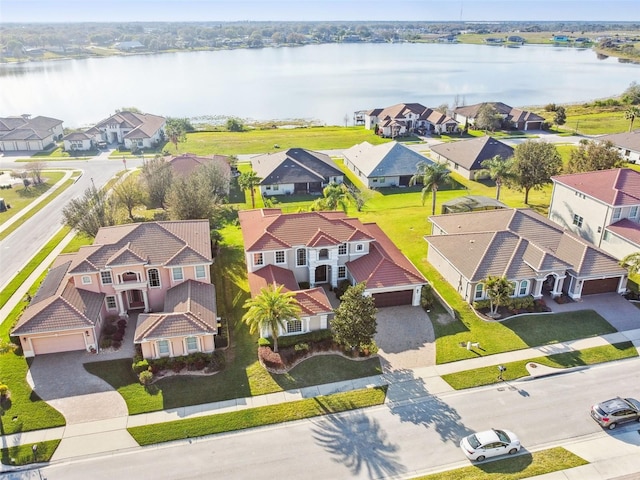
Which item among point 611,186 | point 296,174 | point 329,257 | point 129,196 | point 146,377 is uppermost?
point 611,186

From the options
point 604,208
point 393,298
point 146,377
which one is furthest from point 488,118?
point 146,377

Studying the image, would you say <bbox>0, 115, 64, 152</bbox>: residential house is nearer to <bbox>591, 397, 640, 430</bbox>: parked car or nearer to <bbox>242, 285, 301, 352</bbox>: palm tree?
<bbox>242, 285, 301, 352</bbox>: palm tree

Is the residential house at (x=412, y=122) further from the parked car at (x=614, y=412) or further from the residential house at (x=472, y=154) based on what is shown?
the parked car at (x=614, y=412)

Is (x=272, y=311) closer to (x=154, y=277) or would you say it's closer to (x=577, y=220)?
(x=154, y=277)

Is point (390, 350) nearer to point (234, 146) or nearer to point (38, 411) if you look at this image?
point (38, 411)

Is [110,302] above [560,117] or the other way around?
the other way around

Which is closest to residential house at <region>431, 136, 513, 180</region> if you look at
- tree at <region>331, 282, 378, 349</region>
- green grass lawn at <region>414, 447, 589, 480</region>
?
tree at <region>331, 282, 378, 349</region>
